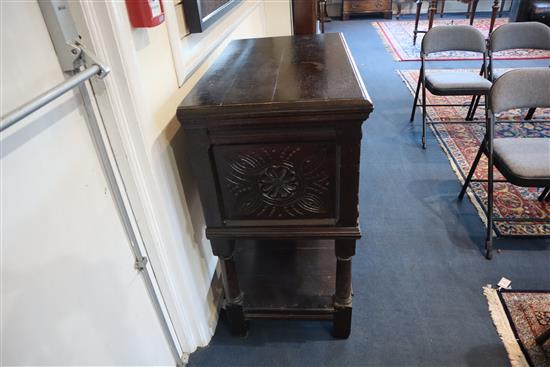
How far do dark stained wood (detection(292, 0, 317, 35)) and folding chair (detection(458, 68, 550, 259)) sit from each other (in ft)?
6.67

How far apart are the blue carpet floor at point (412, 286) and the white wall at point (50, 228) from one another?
71 cm

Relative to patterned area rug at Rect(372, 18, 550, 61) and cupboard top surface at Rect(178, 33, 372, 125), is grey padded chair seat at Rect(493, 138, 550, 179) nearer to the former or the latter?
cupboard top surface at Rect(178, 33, 372, 125)

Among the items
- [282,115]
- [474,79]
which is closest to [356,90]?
[282,115]

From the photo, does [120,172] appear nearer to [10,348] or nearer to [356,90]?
[10,348]

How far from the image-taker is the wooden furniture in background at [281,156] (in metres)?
0.99

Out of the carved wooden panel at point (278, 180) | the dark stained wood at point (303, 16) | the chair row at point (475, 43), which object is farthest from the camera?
the dark stained wood at point (303, 16)

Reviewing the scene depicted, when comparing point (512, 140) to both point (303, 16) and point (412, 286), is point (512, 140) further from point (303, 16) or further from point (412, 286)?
point (303, 16)

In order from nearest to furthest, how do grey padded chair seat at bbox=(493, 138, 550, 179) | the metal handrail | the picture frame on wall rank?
the metal handrail < the picture frame on wall < grey padded chair seat at bbox=(493, 138, 550, 179)

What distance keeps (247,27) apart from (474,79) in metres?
1.76

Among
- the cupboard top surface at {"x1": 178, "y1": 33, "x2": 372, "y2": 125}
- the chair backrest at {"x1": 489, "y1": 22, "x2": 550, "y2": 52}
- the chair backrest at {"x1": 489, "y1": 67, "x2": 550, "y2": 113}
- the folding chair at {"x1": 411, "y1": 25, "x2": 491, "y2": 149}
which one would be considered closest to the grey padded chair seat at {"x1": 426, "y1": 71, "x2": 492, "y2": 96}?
the folding chair at {"x1": 411, "y1": 25, "x2": 491, "y2": 149}

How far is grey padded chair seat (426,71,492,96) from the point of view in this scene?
8.66 feet

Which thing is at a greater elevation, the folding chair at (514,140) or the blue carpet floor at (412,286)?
the folding chair at (514,140)

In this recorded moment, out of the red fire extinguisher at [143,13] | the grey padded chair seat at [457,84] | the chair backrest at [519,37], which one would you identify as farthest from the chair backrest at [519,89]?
the red fire extinguisher at [143,13]

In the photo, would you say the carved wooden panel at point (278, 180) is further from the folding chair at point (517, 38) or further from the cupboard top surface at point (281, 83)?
the folding chair at point (517, 38)
